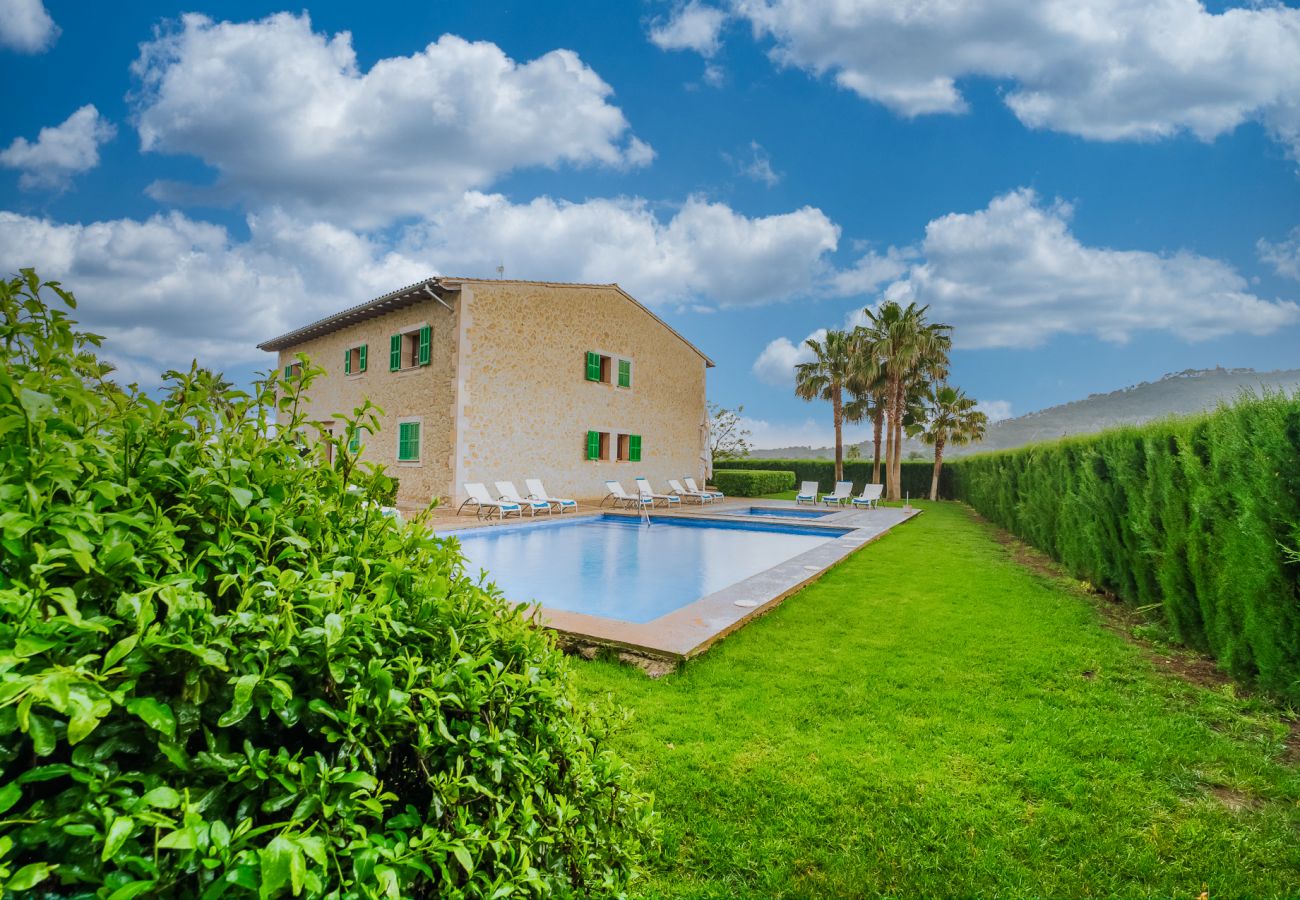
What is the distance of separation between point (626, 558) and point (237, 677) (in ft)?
37.0

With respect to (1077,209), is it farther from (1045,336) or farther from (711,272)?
(711,272)

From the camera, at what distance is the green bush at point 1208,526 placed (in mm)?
4199

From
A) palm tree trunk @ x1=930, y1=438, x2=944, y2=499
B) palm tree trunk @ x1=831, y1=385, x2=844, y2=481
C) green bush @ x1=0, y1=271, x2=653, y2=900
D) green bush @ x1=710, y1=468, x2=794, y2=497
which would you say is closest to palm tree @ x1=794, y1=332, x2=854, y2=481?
palm tree trunk @ x1=831, y1=385, x2=844, y2=481

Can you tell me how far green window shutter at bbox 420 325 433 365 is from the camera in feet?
57.3

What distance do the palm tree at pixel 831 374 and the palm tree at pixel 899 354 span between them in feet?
4.28

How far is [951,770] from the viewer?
129 inches

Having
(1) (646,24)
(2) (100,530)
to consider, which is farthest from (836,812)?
(1) (646,24)

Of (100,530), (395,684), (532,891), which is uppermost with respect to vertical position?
(100,530)

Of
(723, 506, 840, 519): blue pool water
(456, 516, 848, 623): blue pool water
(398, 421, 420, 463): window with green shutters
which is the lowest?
(456, 516, 848, 623): blue pool water

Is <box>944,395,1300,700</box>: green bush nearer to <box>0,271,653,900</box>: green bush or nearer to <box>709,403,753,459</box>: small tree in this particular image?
<box>0,271,653,900</box>: green bush

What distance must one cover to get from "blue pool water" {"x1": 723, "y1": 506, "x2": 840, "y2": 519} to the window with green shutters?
9338mm

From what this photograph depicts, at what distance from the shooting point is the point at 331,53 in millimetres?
7520

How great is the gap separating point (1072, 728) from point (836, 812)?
1992 mm

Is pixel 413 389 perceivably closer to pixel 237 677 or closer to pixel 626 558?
pixel 626 558
